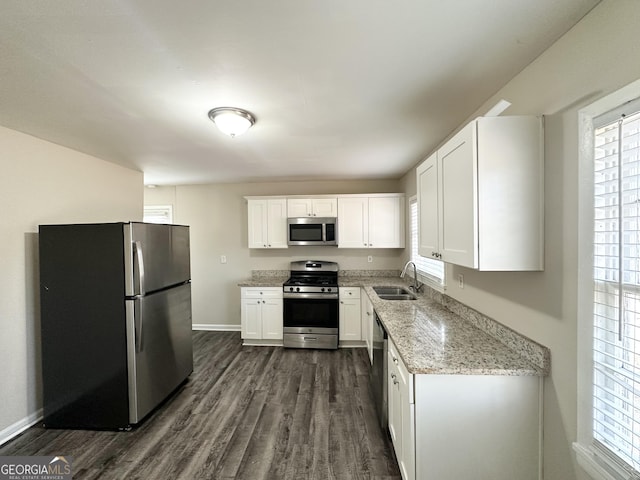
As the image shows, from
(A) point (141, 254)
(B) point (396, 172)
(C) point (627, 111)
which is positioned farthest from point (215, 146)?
(C) point (627, 111)

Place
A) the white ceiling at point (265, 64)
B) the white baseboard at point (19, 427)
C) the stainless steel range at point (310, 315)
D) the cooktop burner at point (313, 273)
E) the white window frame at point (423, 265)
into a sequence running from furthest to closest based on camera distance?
the cooktop burner at point (313, 273) < the stainless steel range at point (310, 315) < the white window frame at point (423, 265) < the white baseboard at point (19, 427) < the white ceiling at point (265, 64)

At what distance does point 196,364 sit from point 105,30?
331cm

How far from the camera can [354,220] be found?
151 inches

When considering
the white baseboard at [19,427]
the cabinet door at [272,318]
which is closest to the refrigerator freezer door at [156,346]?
the white baseboard at [19,427]

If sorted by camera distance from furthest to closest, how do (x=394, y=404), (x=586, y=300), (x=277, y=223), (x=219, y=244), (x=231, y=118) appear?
(x=219, y=244) < (x=277, y=223) < (x=231, y=118) < (x=394, y=404) < (x=586, y=300)

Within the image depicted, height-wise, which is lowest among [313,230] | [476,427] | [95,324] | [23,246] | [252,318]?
[252,318]

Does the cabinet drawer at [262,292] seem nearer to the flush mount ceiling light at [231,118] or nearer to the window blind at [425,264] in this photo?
the window blind at [425,264]

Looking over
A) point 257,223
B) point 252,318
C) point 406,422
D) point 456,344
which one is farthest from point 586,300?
point 257,223

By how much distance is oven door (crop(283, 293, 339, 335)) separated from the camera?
3543 mm

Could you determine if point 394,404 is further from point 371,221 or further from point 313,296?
point 371,221

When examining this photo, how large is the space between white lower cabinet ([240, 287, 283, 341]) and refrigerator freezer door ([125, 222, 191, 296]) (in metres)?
1.10

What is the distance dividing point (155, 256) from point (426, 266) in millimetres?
2799

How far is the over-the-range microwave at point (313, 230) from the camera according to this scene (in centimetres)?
380

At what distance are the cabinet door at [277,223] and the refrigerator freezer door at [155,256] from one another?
4.38 ft
